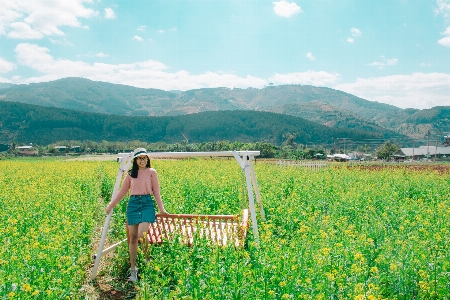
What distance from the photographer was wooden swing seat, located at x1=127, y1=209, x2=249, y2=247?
582cm

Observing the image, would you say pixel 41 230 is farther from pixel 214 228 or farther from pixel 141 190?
pixel 214 228

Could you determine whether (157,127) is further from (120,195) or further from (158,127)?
(120,195)

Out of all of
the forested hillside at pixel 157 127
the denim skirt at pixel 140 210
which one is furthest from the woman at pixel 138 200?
the forested hillside at pixel 157 127

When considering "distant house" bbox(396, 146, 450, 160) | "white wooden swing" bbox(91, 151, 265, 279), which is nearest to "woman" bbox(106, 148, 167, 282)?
"white wooden swing" bbox(91, 151, 265, 279)

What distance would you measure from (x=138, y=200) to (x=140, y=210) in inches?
7.3

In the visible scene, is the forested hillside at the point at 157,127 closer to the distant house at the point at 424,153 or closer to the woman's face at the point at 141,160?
the distant house at the point at 424,153

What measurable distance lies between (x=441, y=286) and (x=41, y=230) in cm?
629

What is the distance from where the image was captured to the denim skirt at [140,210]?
6050 millimetres

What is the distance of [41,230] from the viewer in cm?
631

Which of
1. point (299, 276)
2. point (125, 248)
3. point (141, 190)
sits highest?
point (141, 190)

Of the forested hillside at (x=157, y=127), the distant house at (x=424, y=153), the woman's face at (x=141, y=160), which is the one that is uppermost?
the forested hillside at (x=157, y=127)

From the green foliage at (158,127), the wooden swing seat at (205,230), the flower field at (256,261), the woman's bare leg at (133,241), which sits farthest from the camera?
the green foliage at (158,127)

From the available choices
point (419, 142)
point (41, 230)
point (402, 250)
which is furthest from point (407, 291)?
point (419, 142)

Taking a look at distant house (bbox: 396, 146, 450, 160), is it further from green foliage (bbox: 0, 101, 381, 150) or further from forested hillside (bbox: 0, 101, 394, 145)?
green foliage (bbox: 0, 101, 381, 150)
